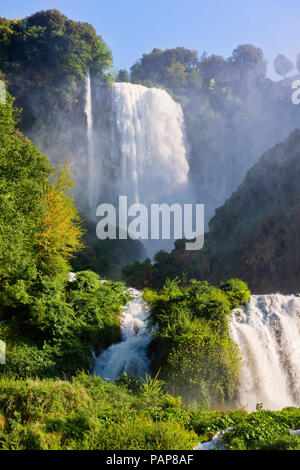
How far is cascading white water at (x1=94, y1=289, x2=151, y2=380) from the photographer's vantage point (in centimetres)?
1182

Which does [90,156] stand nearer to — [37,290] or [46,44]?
[46,44]

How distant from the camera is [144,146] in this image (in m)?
46.0

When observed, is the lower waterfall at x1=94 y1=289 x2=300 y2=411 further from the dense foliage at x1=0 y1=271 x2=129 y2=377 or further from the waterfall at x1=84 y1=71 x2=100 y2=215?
the waterfall at x1=84 y1=71 x2=100 y2=215

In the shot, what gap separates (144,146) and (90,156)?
7646 mm

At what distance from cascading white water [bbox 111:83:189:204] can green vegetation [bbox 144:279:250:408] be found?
3393 cm

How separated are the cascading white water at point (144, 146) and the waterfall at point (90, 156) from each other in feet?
9.84

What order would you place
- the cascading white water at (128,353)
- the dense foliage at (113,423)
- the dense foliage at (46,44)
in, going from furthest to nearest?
the dense foliage at (46,44) → the cascading white water at (128,353) → the dense foliage at (113,423)

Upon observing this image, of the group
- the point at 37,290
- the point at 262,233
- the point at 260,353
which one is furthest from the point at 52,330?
the point at 262,233

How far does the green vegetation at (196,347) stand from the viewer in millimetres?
9914

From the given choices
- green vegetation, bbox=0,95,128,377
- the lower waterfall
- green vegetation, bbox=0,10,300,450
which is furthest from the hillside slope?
green vegetation, bbox=0,95,128,377

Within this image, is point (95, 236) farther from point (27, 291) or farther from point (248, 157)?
point (248, 157)

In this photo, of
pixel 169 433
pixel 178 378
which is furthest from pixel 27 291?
pixel 169 433

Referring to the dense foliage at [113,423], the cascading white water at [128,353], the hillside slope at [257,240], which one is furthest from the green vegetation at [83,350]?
the hillside slope at [257,240]

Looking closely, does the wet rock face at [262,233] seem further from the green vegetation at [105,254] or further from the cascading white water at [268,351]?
the cascading white water at [268,351]
